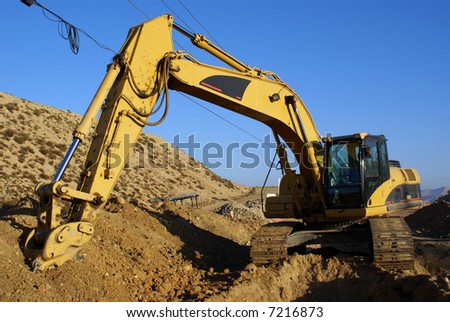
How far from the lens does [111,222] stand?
1150cm

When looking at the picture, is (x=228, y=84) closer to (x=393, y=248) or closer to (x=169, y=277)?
(x=169, y=277)

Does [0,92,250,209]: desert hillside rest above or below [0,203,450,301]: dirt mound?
above

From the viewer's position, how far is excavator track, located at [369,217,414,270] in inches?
385

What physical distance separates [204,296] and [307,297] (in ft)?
7.41

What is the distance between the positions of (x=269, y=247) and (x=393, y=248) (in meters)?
2.54

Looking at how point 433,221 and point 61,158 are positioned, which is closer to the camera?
point 433,221

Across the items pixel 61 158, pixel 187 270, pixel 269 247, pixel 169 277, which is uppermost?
pixel 61 158

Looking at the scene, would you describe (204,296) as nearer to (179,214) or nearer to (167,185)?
(179,214)

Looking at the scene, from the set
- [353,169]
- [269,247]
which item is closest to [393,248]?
[353,169]

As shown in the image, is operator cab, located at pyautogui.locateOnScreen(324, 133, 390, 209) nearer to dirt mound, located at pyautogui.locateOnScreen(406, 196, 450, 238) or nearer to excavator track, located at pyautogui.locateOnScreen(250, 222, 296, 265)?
excavator track, located at pyautogui.locateOnScreen(250, 222, 296, 265)

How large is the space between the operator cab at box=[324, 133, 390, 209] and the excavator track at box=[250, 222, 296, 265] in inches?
60.3

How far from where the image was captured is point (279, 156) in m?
12.1

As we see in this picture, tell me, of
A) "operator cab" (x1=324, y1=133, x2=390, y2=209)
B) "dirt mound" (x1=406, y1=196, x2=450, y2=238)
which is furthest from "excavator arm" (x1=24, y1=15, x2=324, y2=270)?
"dirt mound" (x1=406, y1=196, x2=450, y2=238)
